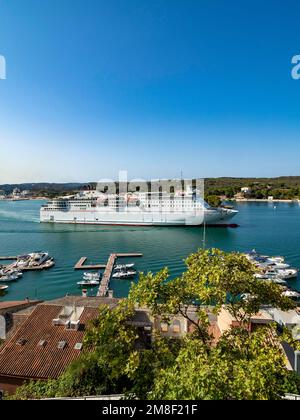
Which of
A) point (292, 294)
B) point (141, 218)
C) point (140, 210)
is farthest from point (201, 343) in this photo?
point (140, 210)

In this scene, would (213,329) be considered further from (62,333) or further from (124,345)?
(124,345)

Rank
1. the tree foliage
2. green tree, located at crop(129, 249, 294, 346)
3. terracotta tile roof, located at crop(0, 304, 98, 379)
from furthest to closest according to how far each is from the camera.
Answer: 1. terracotta tile roof, located at crop(0, 304, 98, 379)
2. green tree, located at crop(129, 249, 294, 346)
3. the tree foliage

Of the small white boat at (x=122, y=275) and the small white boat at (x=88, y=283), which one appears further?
the small white boat at (x=122, y=275)

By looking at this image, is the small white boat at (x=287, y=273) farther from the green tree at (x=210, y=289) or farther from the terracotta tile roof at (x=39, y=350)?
the green tree at (x=210, y=289)

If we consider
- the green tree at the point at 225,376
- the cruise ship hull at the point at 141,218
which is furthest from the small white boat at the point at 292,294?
the cruise ship hull at the point at 141,218

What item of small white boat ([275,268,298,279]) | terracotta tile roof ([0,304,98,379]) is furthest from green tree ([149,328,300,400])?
small white boat ([275,268,298,279])

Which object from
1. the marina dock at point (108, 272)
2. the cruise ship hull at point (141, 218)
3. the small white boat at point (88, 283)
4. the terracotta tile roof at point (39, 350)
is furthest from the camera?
the cruise ship hull at point (141, 218)

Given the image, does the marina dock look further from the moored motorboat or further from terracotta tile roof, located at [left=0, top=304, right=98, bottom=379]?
terracotta tile roof, located at [left=0, top=304, right=98, bottom=379]
